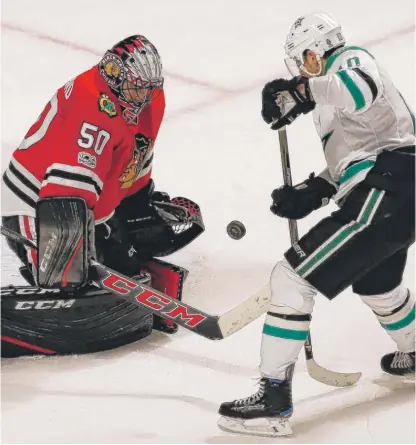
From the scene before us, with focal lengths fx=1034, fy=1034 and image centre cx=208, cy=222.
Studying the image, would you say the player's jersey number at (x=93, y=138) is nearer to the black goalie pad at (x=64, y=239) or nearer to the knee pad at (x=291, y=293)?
the black goalie pad at (x=64, y=239)

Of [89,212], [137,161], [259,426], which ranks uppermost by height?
[137,161]

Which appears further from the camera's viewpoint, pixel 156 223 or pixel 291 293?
pixel 156 223

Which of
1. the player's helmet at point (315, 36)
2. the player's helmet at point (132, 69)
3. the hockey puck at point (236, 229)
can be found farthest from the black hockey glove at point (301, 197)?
the player's helmet at point (132, 69)

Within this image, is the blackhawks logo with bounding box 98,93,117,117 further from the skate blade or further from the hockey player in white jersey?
the skate blade

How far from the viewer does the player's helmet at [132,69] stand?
2.46 m

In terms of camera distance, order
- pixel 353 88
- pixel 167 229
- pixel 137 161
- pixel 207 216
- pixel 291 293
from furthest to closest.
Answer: pixel 207 216, pixel 167 229, pixel 137 161, pixel 291 293, pixel 353 88

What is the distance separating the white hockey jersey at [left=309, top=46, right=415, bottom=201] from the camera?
208 cm

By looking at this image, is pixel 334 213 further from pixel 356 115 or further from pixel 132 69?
pixel 132 69

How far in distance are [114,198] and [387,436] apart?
0.95 metres

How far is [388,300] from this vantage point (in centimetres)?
246

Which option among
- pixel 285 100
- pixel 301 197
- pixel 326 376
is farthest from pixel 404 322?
pixel 285 100

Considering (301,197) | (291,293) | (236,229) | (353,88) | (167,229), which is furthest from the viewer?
(167,229)

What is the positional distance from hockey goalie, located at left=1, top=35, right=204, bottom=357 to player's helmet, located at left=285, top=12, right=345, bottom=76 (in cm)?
38

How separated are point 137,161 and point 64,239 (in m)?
0.37
